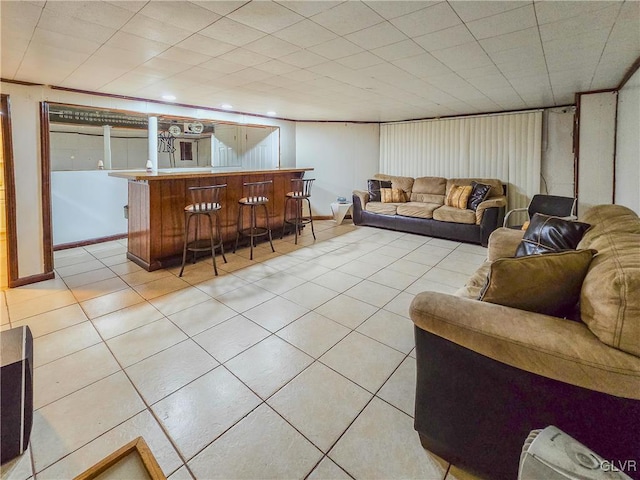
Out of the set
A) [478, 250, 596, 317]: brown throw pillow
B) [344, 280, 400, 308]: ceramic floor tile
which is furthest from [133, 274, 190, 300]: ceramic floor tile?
[478, 250, 596, 317]: brown throw pillow

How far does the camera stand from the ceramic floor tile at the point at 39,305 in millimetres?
2795

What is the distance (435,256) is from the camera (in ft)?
15.1

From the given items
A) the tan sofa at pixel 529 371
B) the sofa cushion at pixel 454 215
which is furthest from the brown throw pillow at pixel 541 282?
the sofa cushion at pixel 454 215

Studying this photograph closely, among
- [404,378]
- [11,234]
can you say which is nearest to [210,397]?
[404,378]

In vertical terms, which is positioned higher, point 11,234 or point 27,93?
point 27,93

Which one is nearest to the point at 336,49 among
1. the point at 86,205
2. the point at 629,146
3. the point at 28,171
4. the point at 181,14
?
the point at 181,14

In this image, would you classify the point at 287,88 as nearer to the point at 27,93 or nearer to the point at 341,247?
the point at 341,247

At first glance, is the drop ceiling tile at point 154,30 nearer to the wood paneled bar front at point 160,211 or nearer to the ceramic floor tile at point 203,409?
the wood paneled bar front at point 160,211

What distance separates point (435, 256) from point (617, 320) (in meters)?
3.64

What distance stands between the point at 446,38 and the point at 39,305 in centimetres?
416

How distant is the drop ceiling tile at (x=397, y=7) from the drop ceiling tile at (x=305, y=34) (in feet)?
1.41

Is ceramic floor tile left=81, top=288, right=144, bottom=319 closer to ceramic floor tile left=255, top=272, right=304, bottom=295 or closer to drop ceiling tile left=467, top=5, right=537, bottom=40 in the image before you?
ceramic floor tile left=255, top=272, right=304, bottom=295

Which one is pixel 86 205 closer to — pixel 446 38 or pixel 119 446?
pixel 119 446

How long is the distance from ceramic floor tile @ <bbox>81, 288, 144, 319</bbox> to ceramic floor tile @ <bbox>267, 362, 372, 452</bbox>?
1.95 metres
